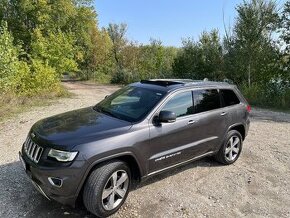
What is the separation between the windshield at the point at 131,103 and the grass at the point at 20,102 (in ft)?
19.4

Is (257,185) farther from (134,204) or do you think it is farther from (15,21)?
(15,21)

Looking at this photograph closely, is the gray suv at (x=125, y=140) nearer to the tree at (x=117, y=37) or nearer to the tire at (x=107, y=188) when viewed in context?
the tire at (x=107, y=188)

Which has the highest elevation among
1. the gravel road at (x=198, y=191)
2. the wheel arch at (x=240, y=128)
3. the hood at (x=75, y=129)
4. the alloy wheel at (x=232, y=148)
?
the hood at (x=75, y=129)

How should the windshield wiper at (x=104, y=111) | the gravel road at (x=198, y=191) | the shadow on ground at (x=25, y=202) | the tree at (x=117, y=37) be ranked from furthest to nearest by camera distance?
the tree at (x=117, y=37)
the windshield wiper at (x=104, y=111)
the gravel road at (x=198, y=191)
the shadow on ground at (x=25, y=202)

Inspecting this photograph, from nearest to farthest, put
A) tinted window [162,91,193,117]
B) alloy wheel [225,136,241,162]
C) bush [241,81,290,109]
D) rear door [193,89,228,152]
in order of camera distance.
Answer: tinted window [162,91,193,117]
rear door [193,89,228,152]
alloy wheel [225,136,241,162]
bush [241,81,290,109]

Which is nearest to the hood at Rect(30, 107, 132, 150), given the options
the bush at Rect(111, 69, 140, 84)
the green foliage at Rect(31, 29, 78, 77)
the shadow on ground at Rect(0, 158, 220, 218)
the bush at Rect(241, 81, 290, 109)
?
the shadow on ground at Rect(0, 158, 220, 218)

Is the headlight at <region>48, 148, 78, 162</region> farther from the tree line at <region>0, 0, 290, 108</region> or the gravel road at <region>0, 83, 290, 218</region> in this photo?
the tree line at <region>0, 0, 290, 108</region>

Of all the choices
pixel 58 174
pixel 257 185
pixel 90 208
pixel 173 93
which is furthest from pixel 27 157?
pixel 257 185

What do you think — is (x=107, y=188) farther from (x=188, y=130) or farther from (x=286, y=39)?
(x=286, y=39)

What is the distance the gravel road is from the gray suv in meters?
0.38

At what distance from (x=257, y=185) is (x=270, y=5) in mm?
13897

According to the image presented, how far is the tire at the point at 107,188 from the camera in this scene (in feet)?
12.5

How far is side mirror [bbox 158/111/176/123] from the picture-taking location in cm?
442

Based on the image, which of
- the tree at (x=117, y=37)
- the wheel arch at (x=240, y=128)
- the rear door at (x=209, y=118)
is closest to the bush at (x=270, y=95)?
the wheel arch at (x=240, y=128)
